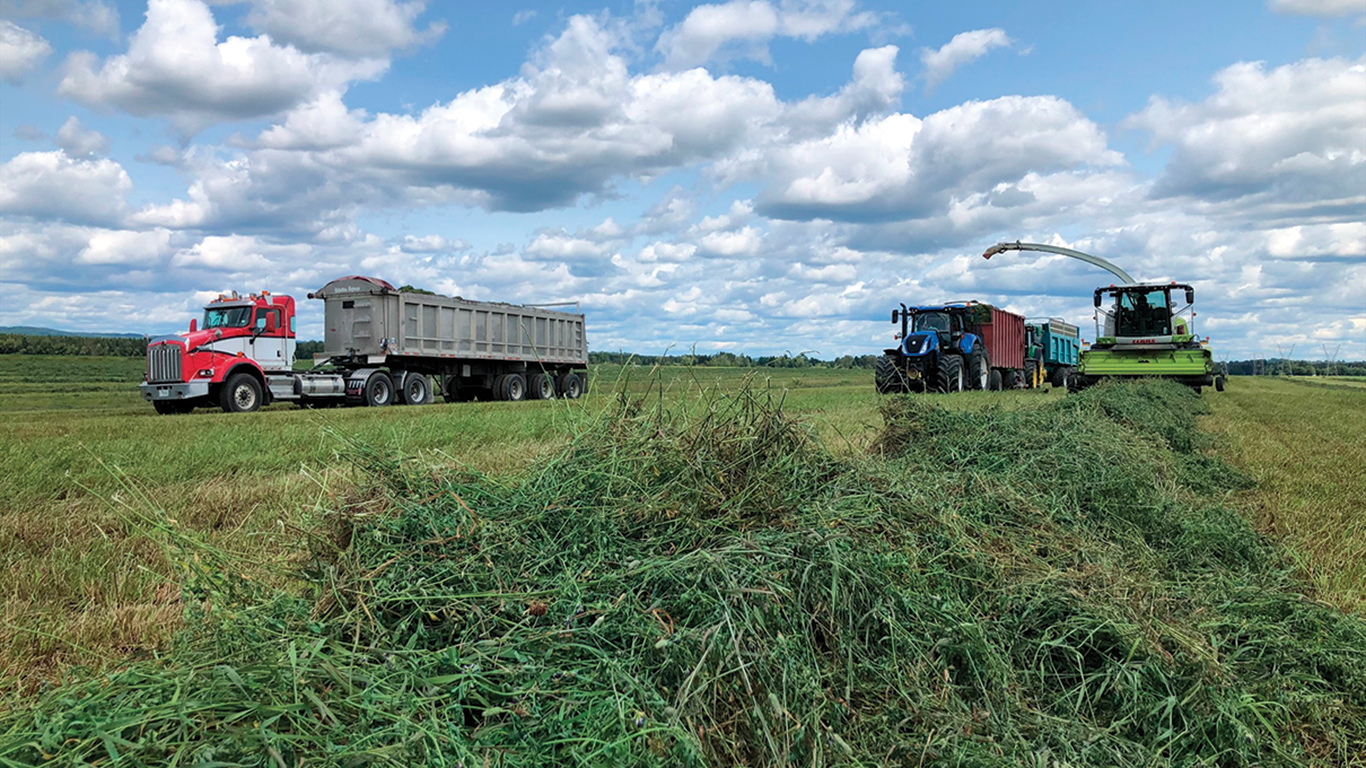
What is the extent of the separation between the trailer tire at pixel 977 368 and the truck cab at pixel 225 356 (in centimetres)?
1915

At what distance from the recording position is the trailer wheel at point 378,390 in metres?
20.9

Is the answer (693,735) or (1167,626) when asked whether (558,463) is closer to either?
(693,735)

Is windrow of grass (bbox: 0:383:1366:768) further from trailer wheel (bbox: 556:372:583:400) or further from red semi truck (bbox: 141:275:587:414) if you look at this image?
trailer wheel (bbox: 556:372:583:400)

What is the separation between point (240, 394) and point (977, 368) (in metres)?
20.4

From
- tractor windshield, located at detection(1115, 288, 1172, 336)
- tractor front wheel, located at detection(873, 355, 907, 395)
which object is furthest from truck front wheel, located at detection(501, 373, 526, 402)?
tractor windshield, located at detection(1115, 288, 1172, 336)

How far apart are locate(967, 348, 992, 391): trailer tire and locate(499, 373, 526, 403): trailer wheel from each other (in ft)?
45.4

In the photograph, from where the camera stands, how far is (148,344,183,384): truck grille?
18.2m

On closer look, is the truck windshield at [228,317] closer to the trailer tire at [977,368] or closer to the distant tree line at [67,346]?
the trailer tire at [977,368]

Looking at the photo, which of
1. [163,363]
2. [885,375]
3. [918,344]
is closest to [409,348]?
[163,363]

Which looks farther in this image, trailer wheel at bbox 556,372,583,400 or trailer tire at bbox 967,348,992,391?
trailer wheel at bbox 556,372,583,400

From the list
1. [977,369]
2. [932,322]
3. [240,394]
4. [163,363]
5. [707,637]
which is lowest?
[707,637]

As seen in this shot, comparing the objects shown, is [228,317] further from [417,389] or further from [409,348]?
[417,389]

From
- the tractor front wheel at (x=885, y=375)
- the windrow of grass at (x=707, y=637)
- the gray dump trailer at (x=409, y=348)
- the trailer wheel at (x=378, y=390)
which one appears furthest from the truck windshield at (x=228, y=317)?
the windrow of grass at (x=707, y=637)

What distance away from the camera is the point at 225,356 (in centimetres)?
1877
